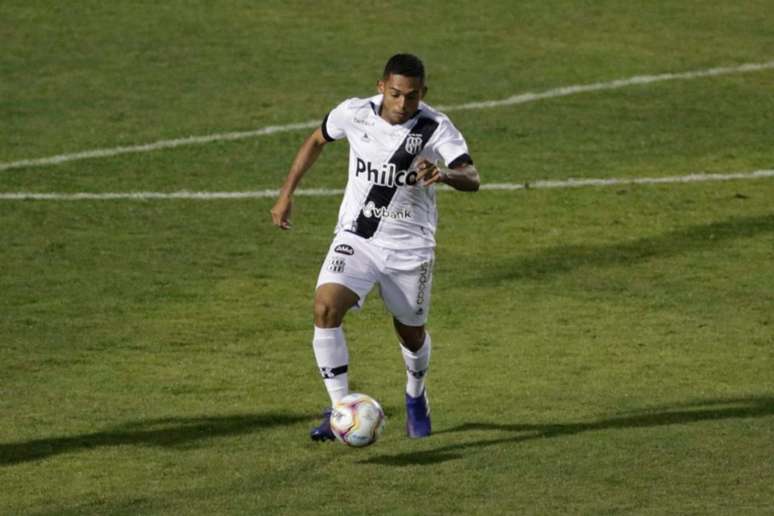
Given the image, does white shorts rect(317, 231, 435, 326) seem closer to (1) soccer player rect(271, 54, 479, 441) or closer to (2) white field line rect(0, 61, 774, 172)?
(1) soccer player rect(271, 54, 479, 441)

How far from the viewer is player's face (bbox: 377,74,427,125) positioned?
410 inches

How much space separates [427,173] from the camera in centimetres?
998

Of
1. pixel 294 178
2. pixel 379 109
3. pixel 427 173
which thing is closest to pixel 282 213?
pixel 294 178

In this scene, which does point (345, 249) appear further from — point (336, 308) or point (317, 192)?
point (317, 192)

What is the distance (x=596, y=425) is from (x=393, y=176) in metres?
1.81

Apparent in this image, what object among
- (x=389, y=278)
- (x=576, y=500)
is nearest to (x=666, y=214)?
(x=389, y=278)

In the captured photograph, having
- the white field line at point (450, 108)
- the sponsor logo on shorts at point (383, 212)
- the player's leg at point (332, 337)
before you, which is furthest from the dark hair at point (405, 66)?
the white field line at point (450, 108)

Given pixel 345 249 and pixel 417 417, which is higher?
pixel 345 249

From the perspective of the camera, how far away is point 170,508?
928cm

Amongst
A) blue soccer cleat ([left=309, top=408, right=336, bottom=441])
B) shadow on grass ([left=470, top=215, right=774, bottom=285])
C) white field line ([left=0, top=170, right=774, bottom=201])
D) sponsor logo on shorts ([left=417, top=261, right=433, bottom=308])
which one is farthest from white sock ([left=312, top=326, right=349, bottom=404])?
white field line ([left=0, top=170, right=774, bottom=201])

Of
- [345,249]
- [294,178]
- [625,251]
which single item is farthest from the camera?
[625,251]

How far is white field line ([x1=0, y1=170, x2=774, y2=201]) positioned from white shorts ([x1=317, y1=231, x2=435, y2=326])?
7039 mm

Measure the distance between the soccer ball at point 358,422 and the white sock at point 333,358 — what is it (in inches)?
10.5

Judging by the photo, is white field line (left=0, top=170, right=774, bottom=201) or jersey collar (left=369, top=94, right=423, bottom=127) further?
white field line (left=0, top=170, right=774, bottom=201)
